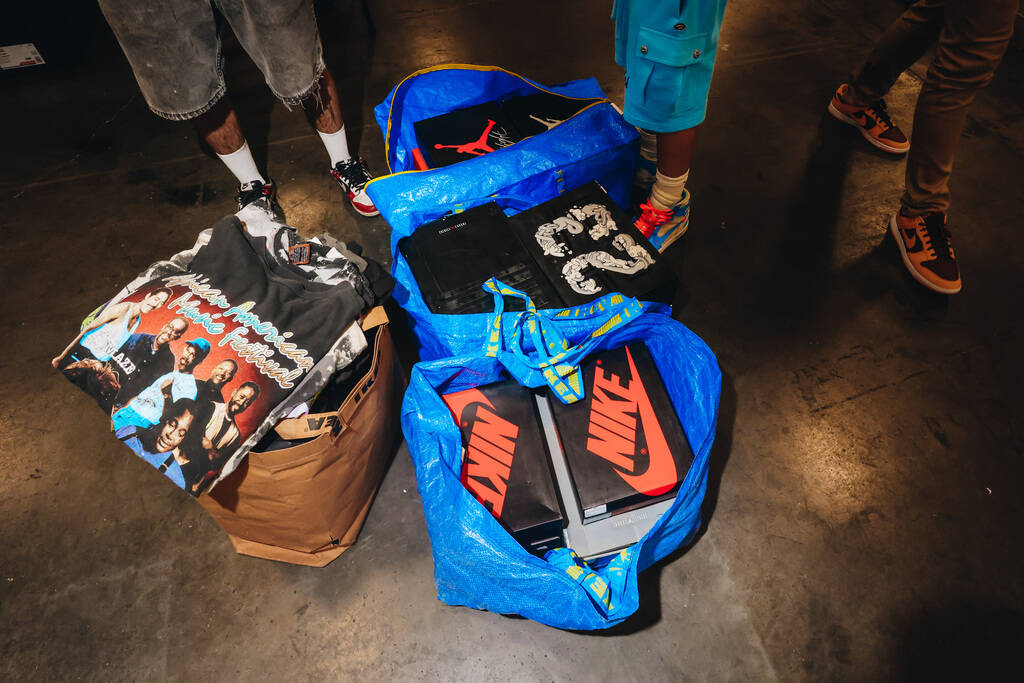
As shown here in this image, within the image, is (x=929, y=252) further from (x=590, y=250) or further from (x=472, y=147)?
(x=472, y=147)

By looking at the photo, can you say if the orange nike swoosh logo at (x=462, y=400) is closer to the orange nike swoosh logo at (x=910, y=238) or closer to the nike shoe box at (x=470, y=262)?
the nike shoe box at (x=470, y=262)

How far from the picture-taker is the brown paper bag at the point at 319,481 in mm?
926

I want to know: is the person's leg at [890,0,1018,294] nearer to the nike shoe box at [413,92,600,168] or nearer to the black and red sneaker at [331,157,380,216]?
the nike shoe box at [413,92,600,168]

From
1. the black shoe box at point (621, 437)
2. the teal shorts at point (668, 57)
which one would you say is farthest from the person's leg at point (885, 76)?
the black shoe box at point (621, 437)

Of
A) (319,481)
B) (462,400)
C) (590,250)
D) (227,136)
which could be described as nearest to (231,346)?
(319,481)

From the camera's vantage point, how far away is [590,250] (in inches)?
49.7

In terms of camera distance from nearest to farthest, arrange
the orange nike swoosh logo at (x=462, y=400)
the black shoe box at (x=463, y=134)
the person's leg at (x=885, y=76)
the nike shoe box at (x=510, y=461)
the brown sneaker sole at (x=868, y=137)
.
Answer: the nike shoe box at (x=510, y=461), the orange nike swoosh logo at (x=462, y=400), the black shoe box at (x=463, y=134), the person's leg at (x=885, y=76), the brown sneaker sole at (x=868, y=137)

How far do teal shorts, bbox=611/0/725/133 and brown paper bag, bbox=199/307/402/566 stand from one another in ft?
2.65

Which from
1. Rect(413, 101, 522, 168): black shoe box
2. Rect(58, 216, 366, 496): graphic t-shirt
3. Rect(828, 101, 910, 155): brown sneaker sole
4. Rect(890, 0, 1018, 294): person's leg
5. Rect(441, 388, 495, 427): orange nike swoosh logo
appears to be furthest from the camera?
Rect(828, 101, 910, 155): brown sneaker sole

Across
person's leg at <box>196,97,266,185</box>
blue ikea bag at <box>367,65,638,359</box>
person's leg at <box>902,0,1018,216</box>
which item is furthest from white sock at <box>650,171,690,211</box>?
person's leg at <box>196,97,266,185</box>

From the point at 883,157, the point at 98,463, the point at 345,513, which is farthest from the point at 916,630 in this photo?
the point at 98,463

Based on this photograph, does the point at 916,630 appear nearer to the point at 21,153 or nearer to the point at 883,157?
the point at 883,157

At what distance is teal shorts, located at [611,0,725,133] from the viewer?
3.58 feet

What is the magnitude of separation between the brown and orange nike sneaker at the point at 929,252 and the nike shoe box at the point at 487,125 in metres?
1.08
